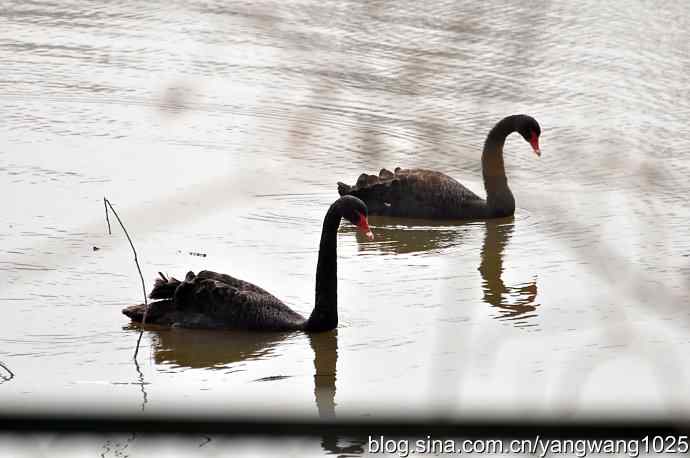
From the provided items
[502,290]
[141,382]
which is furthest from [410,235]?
[141,382]

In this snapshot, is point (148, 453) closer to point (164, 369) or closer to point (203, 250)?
point (164, 369)

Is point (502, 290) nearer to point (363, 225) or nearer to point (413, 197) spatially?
point (363, 225)

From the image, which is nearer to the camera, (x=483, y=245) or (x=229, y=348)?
(x=229, y=348)

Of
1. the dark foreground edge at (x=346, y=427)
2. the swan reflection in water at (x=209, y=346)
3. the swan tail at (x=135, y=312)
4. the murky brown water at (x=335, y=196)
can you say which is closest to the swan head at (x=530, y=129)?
the murky brown water at (x=335, y=196)

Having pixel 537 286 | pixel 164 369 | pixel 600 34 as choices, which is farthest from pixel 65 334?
pixel 600 34

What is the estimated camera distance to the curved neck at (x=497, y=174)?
10.8m

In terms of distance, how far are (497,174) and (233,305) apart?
3907 mm

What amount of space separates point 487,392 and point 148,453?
69.2 inches

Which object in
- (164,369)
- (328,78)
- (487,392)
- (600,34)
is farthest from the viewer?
(600,34)

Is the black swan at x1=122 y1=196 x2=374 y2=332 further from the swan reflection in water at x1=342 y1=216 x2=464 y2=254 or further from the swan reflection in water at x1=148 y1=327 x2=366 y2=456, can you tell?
the swan reflection in water at x1=342 y1=216 x2=464 y2=254

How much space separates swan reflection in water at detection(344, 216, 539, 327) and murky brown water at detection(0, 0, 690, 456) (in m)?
0.03

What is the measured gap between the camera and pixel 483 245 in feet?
33.1

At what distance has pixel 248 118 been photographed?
13227 mm

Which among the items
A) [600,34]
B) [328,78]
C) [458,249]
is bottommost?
[458,249]
